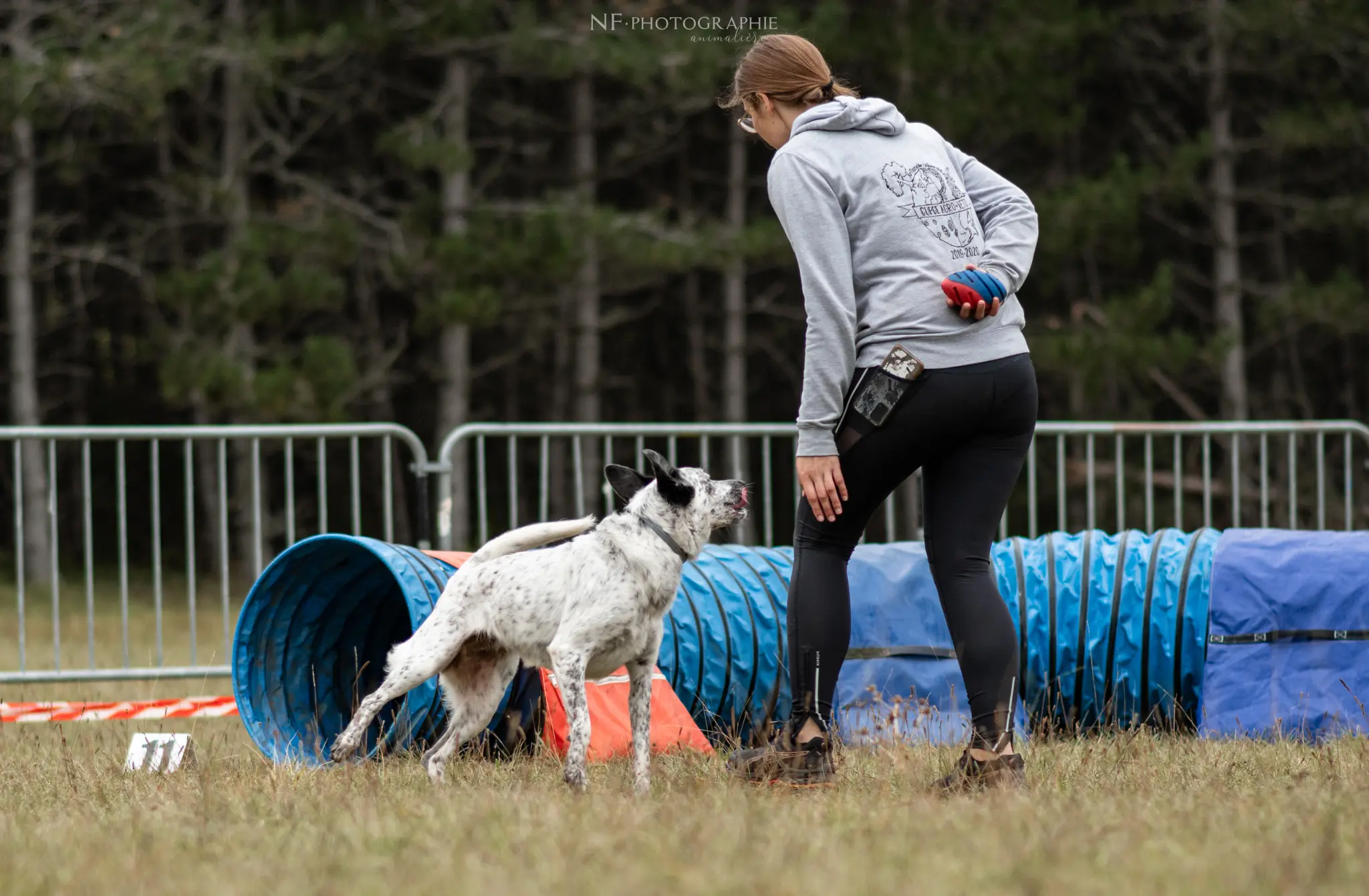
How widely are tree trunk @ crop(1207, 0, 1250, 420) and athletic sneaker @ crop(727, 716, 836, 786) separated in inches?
469

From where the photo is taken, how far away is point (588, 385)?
14609 millimetres

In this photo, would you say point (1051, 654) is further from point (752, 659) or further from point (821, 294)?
point (821, 294)

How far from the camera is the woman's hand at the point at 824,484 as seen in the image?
3309 millimetres

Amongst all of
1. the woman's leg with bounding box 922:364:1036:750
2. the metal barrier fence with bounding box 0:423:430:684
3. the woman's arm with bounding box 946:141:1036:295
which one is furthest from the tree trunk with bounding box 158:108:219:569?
the woman's leg with bounding box 922:364:1036:750

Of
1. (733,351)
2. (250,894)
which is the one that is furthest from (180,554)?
(250,894)

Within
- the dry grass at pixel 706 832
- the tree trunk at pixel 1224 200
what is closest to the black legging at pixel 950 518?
the dry grass at pixel 706 832

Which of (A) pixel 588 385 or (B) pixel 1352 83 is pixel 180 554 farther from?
(B) pixel 1352 83

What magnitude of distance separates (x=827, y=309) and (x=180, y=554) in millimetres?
10052

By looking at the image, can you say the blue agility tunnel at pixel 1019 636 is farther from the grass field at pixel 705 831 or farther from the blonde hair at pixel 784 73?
the blonde hair at pixel 784 73

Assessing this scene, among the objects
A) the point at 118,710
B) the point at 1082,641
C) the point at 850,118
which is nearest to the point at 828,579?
the point at 850,118

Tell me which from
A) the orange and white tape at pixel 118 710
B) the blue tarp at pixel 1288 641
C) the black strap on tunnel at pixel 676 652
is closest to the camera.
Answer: the blue tarp at pixel 1288 641

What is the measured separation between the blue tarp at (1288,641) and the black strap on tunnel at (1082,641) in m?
0.39

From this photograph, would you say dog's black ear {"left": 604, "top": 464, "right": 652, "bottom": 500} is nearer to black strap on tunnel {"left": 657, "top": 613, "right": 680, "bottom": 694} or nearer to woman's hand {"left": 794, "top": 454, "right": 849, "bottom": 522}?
woman's hand {"left": 794, "top": 454, "right": 849, "bottom": 522}

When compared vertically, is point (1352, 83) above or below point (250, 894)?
above
